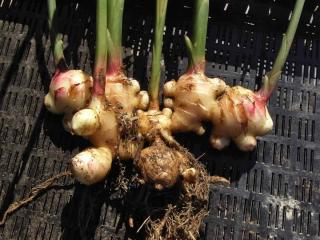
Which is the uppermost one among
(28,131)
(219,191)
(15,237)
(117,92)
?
(117,92)

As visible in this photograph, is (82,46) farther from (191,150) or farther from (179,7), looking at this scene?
(191,150)

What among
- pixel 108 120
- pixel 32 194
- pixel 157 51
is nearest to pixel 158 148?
pixel 108 120

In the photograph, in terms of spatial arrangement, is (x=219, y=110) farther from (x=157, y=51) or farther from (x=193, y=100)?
(x=157, y=51)

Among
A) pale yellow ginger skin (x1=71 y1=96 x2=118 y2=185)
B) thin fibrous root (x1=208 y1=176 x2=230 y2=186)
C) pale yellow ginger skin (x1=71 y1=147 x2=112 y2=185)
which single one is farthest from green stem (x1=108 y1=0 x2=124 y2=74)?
thin fibrous root (x1=208 y1=176 x2=230 y2=186)

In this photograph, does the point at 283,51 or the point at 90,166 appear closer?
the point at 90,166

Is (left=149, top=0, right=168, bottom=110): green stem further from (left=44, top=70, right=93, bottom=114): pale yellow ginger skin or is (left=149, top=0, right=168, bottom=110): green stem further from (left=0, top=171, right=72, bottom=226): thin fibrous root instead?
(left=0, top=171, right=72, bottom=226): thin fibrous root

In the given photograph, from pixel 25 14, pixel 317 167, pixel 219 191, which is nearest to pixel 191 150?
pixel 219 191

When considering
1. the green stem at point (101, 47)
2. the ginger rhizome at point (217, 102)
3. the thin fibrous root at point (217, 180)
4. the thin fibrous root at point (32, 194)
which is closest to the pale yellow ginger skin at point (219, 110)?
the ginger rhizome at point (217, 102)
